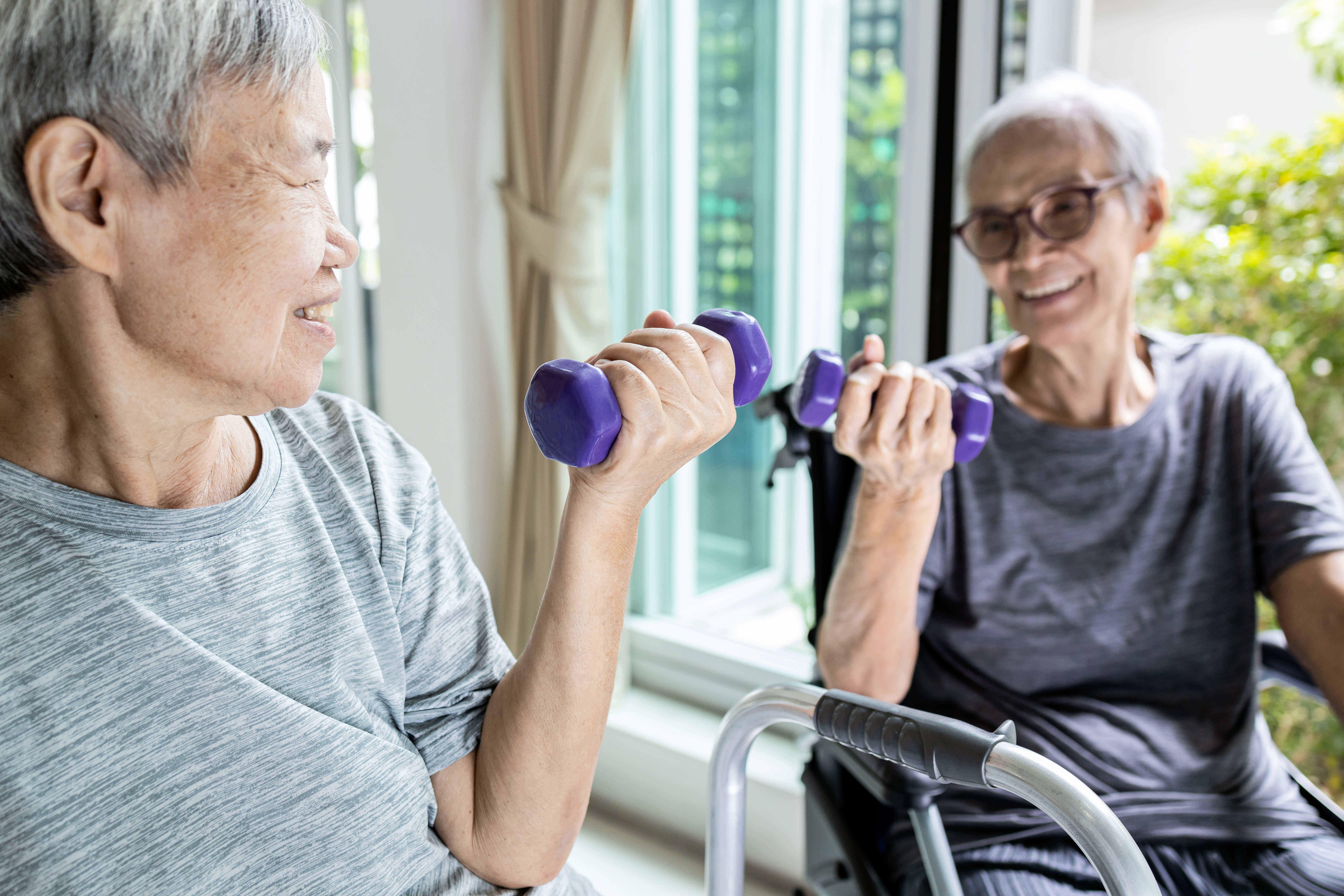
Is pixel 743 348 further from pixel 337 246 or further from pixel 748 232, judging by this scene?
pixel 748 232

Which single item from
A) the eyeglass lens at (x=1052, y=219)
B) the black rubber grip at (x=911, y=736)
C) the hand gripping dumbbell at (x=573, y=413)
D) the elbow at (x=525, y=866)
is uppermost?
the eyeglass lens at (x=1052, y=219)

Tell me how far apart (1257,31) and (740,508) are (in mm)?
1589

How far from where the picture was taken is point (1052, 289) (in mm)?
1396

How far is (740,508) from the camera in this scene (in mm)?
2646

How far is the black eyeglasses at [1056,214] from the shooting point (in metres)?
1.36

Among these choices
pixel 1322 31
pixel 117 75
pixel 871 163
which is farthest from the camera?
pixel 871 163

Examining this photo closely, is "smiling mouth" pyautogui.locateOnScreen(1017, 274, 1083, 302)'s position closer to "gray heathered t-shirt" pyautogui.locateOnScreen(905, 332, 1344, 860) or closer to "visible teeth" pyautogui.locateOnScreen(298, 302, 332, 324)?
"gray heathered t-shirt" pyautogui.locateOnScreen(905, 332, 1344, 860)

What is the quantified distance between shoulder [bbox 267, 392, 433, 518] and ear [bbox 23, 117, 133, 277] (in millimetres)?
247

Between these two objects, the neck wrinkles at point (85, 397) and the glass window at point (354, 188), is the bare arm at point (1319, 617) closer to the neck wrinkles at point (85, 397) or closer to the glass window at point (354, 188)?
the neck wrinkles at point (85, 397)

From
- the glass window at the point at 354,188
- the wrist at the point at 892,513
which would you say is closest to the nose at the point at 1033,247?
the wrist at the point at 892,513

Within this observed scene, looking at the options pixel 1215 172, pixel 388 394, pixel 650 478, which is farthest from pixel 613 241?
pixel 650 478

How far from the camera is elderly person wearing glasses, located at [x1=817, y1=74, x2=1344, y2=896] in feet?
3.98

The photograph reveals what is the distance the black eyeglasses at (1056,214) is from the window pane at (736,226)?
3.53 ft

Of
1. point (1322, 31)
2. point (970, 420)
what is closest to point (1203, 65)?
point (1322, 31)
